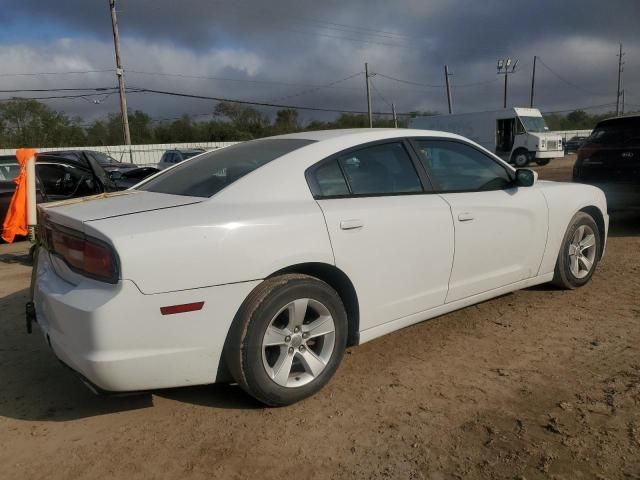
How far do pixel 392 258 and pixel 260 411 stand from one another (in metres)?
1.19

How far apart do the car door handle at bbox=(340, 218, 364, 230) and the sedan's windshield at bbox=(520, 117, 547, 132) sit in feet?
86.1

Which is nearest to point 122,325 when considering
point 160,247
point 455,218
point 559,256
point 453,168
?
point 160,247

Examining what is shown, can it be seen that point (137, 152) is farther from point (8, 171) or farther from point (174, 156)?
point (8, 171)

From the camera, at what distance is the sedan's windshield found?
88.6 feet

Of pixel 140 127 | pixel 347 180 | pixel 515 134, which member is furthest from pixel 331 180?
pixel 140 127

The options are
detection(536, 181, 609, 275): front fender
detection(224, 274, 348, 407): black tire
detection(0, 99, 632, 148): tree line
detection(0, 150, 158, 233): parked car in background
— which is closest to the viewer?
detection(224, 274, 348, 407): black tire

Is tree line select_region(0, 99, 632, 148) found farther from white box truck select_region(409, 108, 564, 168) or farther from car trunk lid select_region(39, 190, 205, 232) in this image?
car trunk lid select_region(39, 190, 205, 232)

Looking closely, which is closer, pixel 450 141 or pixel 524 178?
pixel 450 141

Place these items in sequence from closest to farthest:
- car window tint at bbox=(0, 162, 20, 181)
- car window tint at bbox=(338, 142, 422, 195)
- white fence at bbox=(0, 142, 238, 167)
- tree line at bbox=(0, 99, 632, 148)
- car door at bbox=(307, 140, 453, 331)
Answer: car door at bbox=(307, 140, 453, 331) → car window tint at bbox=(338, 142, 422, 195) → car window tint at bbox=(0, 162, 20, 181) → white fence at bbox=(0, 142, 238, 167) → tree line at bbox=(0, 99, 632, 148)

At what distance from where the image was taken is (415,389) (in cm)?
322

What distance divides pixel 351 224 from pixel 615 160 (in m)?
6.24

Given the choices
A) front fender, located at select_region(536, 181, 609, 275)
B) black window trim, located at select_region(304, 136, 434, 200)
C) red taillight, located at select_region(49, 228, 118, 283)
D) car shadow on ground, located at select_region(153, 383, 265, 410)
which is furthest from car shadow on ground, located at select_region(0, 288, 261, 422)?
front fender, located at select_region(536, 181, 609, 275)

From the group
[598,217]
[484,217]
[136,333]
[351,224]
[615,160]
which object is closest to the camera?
[136,333]

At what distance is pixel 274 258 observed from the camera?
287 cm
